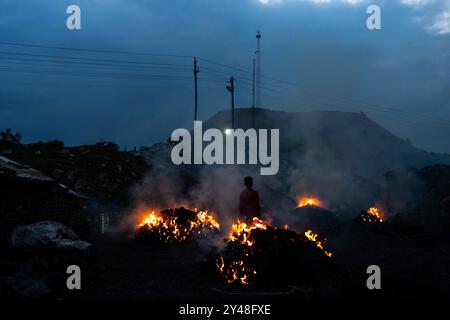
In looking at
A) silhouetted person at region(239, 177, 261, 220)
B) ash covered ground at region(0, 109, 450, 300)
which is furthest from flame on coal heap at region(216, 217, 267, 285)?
silhouetted person at region(239, 177, 261, 220)

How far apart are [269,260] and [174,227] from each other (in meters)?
7.08

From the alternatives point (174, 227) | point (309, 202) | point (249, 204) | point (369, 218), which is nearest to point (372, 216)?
point (369, 218)

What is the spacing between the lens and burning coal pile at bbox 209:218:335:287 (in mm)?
8625

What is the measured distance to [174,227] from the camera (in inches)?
596

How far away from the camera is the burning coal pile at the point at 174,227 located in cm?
1489

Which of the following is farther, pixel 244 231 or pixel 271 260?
pixel 244 231

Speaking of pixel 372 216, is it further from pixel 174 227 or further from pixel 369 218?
pixel 174 227

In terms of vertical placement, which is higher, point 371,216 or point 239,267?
point 371,216

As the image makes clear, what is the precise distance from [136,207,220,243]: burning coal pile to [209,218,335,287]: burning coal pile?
5296 mm

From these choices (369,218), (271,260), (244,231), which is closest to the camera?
(271,260)

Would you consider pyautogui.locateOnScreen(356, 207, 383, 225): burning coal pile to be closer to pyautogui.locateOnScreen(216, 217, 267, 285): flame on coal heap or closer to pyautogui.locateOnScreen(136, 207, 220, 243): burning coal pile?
pyautogui.locateOnScreen(136, 207, 220, 243): burning coal pile

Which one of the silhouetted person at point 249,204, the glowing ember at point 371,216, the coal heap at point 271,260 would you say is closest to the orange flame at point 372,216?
the glowing ember at point 371,216
